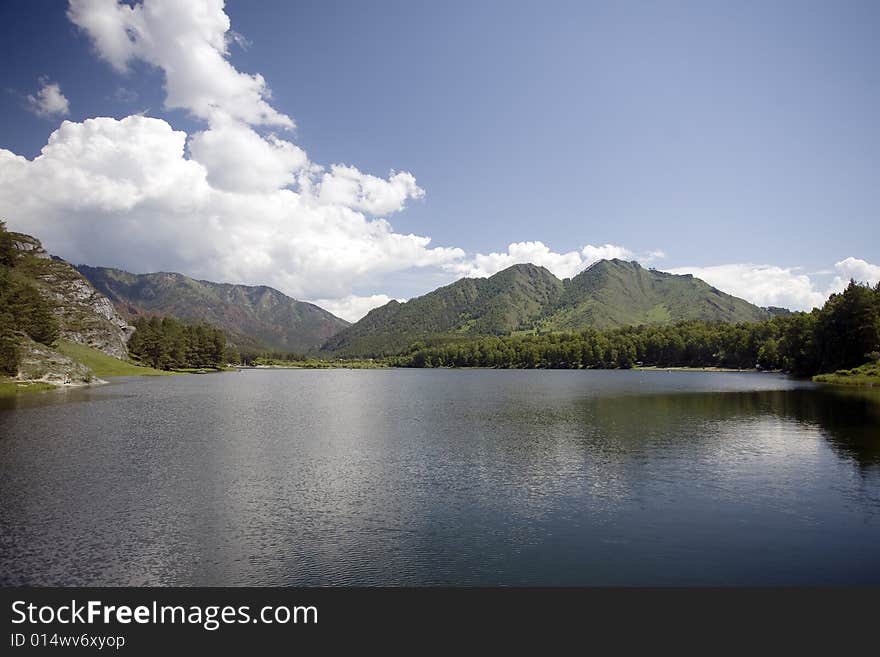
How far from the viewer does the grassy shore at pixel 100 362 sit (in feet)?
524

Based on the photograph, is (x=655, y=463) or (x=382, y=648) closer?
(x=382, y=648)

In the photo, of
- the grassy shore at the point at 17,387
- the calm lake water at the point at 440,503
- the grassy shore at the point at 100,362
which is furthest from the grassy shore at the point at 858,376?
the grassy shore at the point at 100,362

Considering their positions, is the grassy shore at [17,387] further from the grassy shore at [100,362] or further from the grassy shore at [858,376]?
the grassy shore at [858,376]

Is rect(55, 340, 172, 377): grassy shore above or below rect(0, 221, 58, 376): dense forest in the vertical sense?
below

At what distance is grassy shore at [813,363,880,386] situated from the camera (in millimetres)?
119125

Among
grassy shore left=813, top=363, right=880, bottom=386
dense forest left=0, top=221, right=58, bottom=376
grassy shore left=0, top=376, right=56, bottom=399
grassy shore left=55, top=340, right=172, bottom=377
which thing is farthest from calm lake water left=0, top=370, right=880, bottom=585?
grassy shore left=55, top=340, right=172, bottom=377

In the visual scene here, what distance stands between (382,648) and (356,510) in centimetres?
1243

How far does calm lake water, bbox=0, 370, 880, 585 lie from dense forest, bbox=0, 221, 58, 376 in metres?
49.3

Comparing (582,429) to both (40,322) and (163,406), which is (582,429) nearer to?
(163,406)

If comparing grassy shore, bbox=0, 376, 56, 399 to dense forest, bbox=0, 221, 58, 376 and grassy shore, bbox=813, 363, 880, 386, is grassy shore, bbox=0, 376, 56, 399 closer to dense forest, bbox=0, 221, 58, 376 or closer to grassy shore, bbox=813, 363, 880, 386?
dense forest, bbox=0, 221, 58, 376

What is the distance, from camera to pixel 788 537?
1009 inches

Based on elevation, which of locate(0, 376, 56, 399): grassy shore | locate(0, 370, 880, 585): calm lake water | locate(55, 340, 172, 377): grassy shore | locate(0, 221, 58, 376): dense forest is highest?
locate(0, 221, 58, 376): dense forest

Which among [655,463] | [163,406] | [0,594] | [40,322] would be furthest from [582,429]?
[40,322]

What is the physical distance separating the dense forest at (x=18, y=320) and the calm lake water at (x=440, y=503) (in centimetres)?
4931
